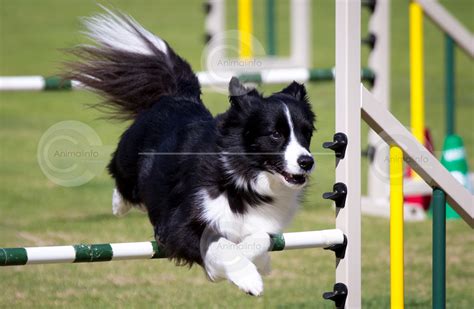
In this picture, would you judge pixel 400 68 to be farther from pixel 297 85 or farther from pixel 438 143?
pixel 297 85

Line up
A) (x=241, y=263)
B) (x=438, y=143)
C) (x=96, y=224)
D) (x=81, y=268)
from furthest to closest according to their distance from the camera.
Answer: (x=438, y=143)
(x=96, y=224)
(x=81, y=268)
(x=241, y=263)

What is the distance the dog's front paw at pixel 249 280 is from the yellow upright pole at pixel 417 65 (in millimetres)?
3584

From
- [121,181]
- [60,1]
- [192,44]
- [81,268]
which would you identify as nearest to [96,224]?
[81,268]

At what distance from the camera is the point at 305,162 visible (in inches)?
139

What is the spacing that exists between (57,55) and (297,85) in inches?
435

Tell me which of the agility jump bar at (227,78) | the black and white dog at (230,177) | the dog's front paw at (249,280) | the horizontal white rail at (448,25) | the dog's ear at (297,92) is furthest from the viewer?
the horizontal white rail at (448,25)

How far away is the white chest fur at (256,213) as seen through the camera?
12.2 ft

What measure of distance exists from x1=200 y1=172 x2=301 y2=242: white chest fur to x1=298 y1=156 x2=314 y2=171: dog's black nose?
7.1 inches

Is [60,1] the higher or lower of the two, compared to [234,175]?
higher

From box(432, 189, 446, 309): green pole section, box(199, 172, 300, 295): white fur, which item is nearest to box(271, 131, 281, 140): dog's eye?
box(199, 172, 300, 295): white fur

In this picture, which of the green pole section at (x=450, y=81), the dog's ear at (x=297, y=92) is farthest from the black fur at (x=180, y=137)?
the green pole section at (x=450, y=81)

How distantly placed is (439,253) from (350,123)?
25.8 inches

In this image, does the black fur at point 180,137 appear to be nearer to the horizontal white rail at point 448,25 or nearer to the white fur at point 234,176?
the white fur at point 234,176

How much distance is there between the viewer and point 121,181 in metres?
4.73
